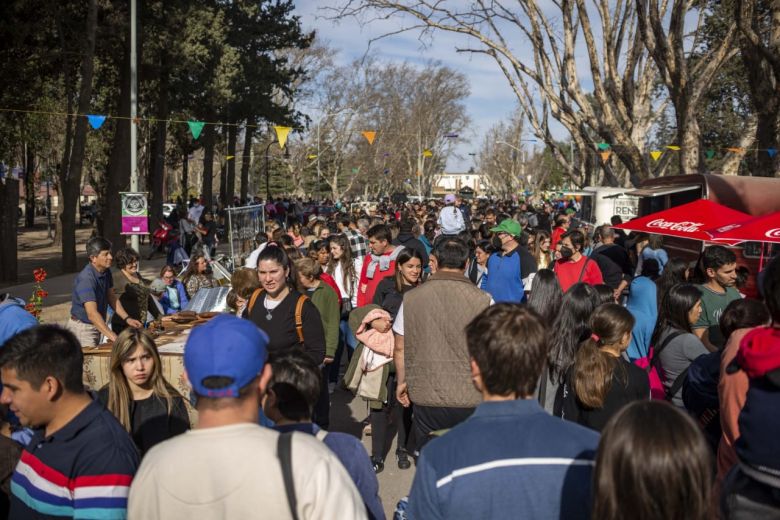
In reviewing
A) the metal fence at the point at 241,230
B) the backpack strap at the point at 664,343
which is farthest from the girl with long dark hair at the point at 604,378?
the metal fence at the point at 241,230

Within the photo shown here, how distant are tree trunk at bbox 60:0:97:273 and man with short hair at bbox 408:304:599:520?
65.2 feet

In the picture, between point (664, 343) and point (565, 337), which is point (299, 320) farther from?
point (664, 343)

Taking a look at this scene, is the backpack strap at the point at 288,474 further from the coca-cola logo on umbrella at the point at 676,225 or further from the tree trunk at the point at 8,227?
the tree trunk at the point at 8,227

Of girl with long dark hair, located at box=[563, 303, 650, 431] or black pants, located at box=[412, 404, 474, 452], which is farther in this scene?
black pants, located at box=[412, 404, 474, 452]

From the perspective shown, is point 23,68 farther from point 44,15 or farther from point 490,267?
point 490,267

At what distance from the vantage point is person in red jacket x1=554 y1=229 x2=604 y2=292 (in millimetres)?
8359

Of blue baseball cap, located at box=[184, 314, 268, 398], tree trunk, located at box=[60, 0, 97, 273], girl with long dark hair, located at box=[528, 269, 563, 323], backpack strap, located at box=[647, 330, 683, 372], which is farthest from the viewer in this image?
tree trunk, located at box=[60, 0, 97, 273]

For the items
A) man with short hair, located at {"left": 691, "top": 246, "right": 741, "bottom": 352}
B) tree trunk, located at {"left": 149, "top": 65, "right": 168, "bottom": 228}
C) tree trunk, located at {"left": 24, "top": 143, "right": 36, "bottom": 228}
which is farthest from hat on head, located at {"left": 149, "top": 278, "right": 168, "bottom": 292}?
tree trunk, located at {"left": 24, "top": 143, "right": 36, "bottom": 228}

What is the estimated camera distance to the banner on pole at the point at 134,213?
16906 mm

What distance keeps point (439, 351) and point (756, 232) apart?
414 cm

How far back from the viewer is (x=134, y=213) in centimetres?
1703

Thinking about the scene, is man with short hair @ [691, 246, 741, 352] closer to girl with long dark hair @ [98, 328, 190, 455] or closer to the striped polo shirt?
girl with long dark hair @ [98, 328, 190, 455]

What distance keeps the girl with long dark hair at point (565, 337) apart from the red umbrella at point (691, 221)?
3673 millimetres

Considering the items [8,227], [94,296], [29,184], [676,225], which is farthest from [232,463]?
[29,184]
